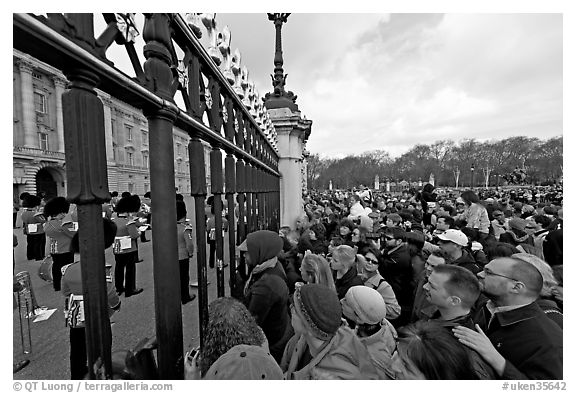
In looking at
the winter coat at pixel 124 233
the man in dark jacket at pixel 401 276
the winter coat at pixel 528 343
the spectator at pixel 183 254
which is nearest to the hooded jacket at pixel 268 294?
the winter coat at pixel 528 343

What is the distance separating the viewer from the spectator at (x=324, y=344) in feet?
5.30

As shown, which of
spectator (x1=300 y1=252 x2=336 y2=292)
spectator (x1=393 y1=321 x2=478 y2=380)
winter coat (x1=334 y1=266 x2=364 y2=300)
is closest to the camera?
spectator (x1=393 y1=321 x2=478 y2=380)

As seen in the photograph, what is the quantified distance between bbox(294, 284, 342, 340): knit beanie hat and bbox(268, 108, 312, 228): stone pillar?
5442 mm

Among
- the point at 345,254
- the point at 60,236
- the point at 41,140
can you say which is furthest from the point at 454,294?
the point at 41,140

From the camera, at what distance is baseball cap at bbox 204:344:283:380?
1.28 metres

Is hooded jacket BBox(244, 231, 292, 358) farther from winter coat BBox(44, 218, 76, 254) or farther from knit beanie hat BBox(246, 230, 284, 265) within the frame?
winter coat BBox(44, 218, 76, 254)

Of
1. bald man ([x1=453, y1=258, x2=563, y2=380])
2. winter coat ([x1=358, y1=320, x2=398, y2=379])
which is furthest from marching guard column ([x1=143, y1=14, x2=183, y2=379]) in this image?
bald man ([x1=453, y1=258, x2=563, y2=380])

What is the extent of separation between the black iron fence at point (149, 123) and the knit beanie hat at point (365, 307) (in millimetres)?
1109

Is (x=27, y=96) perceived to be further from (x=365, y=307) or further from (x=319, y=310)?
(x=365, y=307)

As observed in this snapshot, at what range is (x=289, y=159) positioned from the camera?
750cm

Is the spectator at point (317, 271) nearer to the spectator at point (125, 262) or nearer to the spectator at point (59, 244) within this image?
the spectator at point (125, 262)

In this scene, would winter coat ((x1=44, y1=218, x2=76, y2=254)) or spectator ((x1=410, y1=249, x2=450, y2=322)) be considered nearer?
spectator ((x1=410, y1=249, x2=450, y2=322))

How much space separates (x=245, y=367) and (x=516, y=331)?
1.74m
